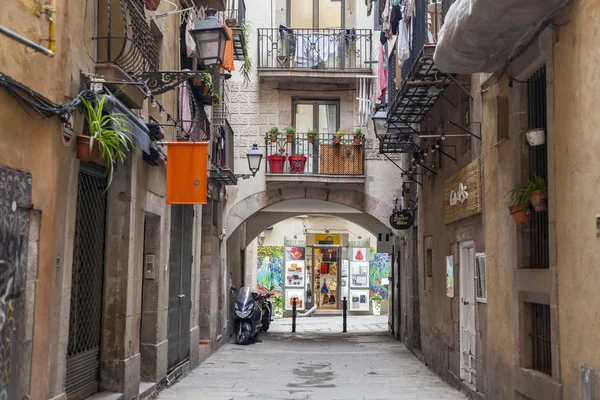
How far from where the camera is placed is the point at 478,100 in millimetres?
10562

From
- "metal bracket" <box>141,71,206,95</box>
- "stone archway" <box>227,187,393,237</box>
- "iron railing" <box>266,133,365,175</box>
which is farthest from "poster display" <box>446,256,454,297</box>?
"iron railing" <box>266,133,365,175</box>

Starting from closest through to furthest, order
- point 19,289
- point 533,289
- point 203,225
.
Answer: point 19,289 < point 533,289 < point 203,225

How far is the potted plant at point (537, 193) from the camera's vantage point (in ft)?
24.6

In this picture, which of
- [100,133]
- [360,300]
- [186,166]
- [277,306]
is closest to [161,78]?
[100,133]

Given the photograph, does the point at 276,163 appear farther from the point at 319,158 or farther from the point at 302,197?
the point at 302,197

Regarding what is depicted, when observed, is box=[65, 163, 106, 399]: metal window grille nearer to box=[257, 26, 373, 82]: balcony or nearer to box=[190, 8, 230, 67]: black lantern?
box=[190, 8, 230, 67]: black lantern

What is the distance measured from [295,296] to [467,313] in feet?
72.9

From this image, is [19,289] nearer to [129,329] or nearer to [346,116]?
[129,329]

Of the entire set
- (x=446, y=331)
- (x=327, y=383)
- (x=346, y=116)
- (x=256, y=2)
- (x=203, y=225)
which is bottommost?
(x=327, y=383)

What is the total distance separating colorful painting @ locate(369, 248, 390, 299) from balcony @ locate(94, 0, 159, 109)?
87.0 ft

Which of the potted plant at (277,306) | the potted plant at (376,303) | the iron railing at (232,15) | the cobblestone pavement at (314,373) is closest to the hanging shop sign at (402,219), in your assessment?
the cobblestone pavement at (314,373)

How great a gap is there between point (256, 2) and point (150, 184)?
11.4 m

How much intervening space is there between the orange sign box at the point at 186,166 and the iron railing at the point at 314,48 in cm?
1056

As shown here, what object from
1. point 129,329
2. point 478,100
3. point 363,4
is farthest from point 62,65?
point 363,4
